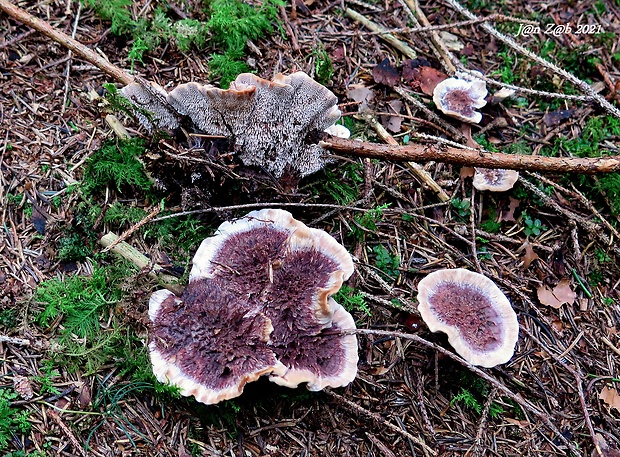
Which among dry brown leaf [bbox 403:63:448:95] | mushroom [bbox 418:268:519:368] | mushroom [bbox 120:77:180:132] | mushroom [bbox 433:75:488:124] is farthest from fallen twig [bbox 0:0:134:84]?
mushroom [bbox 418:268:519:368]

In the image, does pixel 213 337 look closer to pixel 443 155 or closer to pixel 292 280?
pixel 292 280

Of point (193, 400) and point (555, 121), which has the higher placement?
point (555, 121)

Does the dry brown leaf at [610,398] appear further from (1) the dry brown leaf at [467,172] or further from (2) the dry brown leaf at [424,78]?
(2) the dry brown leaf at [424,78]

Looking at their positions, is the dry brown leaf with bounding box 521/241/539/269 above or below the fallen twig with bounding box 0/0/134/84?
below

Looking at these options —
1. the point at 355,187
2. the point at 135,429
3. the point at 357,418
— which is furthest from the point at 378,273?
the point at 135,429

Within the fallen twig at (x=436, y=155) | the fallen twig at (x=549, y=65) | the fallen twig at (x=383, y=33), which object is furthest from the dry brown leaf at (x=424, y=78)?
the fallen twig at (x=436, y=155)

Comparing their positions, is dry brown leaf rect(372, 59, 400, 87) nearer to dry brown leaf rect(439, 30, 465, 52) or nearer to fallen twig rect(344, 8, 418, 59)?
fallen twig rect(344, 8, 418, 59)

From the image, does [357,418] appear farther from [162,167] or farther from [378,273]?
[162,167]
